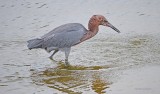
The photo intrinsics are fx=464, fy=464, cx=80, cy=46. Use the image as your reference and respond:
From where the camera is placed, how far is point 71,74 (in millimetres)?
8492

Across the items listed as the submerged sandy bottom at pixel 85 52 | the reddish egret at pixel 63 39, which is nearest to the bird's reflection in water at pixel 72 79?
the submerged sandy bottom at pixel 85 52

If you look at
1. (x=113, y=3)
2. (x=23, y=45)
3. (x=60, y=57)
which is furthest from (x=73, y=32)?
(x=113, y=3)

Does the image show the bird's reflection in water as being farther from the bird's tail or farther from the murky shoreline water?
the bird's tail

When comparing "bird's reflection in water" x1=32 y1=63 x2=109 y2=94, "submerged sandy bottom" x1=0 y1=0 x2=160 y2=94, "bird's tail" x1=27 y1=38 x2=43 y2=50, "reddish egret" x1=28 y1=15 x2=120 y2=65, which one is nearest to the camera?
"bird's reflection in water" x1=32 y1=63 x2=109 y2=94

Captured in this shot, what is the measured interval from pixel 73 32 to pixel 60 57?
2.40 ft

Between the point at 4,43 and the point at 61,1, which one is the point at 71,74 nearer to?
the point at 4,43

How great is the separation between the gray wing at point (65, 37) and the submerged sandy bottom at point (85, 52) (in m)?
0.36

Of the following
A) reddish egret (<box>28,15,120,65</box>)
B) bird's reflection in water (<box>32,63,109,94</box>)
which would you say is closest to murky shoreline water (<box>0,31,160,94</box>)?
bird's reflection in water (<box>32,63,109,94</box>)

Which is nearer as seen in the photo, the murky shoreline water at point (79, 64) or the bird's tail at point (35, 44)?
the murky shoreline water at point (79, 64)

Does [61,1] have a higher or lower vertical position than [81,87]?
higher

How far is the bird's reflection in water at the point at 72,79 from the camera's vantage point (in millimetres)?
7562

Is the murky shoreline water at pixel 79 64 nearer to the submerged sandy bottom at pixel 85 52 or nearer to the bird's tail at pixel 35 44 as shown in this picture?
the submerged sandy bottom at pixel 85 52

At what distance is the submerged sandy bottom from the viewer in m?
7.74

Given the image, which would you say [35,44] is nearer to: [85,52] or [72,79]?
[85,52]
